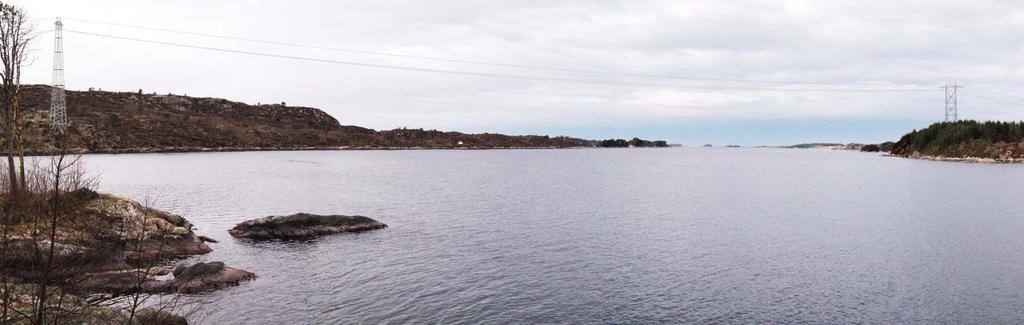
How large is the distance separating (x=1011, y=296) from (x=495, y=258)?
100 feet

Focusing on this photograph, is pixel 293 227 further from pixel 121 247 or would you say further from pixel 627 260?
pixel 627 260

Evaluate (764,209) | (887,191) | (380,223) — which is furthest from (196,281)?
(887,191)

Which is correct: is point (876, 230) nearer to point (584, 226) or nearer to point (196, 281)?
point (584, 226)

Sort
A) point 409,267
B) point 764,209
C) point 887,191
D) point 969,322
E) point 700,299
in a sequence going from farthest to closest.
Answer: point 887,191, point 764,209, point 409,267, point 700,299, point 969,322

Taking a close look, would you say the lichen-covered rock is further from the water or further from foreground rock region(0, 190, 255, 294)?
the water

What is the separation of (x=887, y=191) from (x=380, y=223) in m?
87.6

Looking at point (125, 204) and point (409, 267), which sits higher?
point (125, 204)

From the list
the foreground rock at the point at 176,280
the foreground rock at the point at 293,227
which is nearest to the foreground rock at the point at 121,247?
the foreground rock at the point at 176,280

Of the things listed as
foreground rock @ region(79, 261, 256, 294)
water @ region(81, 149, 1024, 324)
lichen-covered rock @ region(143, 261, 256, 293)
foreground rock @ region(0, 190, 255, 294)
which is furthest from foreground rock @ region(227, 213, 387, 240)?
lichen-covered rock @ region(143, 261, 256, 293)

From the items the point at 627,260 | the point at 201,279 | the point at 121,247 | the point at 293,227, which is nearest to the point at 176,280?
the point at 201,279

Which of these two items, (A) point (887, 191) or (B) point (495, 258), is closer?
(B) point (495, 258)

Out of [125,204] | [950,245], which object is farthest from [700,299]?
[125,204]

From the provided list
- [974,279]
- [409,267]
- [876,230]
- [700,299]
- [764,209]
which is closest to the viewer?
[700,299]

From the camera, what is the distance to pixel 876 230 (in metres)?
58.4
